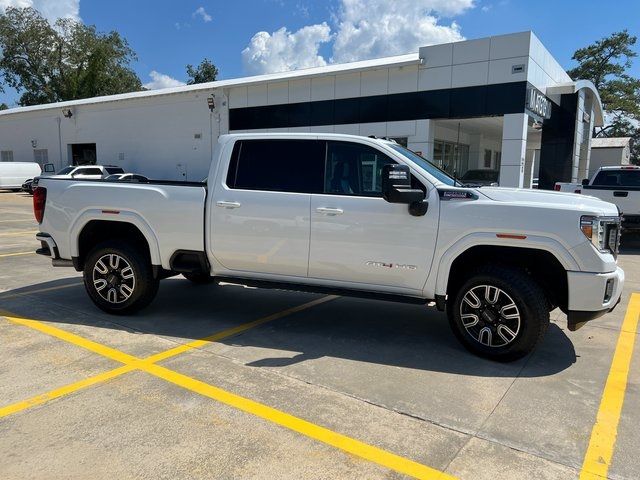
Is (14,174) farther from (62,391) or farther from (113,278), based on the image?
(62,391)

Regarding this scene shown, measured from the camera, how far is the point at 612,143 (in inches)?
1620

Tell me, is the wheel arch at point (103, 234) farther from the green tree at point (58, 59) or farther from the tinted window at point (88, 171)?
the green tree at point (58, 59)

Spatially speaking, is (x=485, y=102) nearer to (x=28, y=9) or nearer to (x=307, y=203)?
(x=307, y=203)

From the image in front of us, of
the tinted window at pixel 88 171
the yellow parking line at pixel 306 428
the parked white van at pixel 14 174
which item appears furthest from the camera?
the parked white van at pixel 14 174

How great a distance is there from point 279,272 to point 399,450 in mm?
2429

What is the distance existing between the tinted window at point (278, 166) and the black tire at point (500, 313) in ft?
5.70

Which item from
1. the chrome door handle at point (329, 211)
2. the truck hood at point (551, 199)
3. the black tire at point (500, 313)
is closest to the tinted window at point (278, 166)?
the chrome door handle at point (329, 211)

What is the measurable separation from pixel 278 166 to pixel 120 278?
7.18 ft

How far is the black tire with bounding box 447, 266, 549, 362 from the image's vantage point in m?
4.26

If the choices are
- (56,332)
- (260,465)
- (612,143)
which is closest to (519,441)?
(260,465)

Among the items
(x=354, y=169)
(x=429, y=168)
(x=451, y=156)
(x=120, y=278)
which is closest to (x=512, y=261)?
(x=429, y=168)

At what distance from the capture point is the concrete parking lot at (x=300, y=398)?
291 cm

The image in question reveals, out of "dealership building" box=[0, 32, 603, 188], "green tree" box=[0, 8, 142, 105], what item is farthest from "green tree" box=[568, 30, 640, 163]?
"green tree" box=[0, 8, 142, 105]

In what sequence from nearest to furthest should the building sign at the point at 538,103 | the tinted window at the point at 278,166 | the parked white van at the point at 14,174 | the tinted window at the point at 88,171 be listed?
1. the tinted window at the point at 278,166
2. the building sign at the point at 538,103
3. the tinted window at the point at 88,171
4. the parked white van at the point at 14,174
